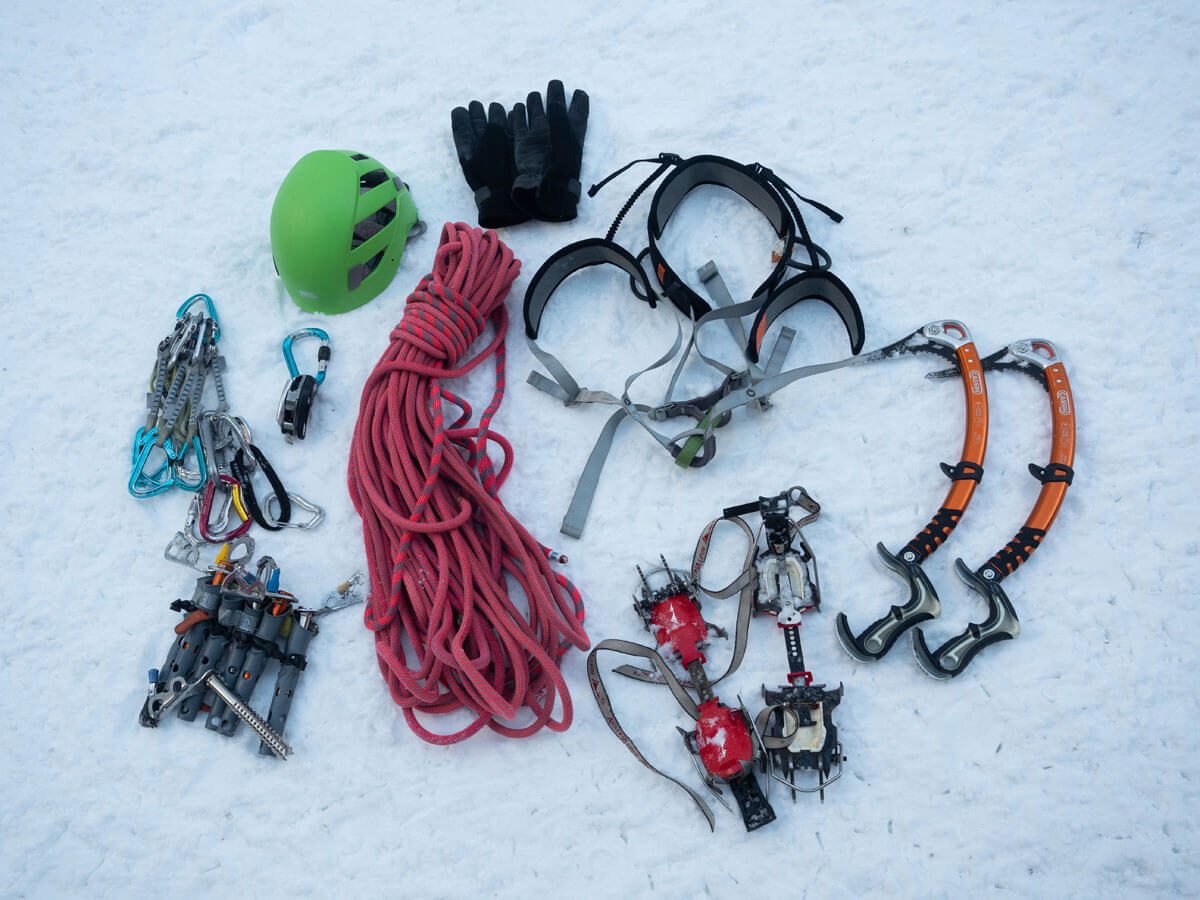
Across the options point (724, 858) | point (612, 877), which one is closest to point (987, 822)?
point (724, 858)

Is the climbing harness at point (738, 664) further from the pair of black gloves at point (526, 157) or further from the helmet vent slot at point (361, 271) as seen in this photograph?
the helmet vent slot at point (361, 271)

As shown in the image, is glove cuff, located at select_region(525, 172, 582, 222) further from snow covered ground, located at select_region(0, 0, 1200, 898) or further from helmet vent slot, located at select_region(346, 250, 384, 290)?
helmet vent slot, located at select_region(346, 250, 384, 290)

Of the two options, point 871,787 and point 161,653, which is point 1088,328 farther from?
point 161,653

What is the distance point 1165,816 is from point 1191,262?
1.70 meters

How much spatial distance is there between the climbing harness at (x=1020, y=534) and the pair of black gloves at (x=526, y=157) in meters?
1.54

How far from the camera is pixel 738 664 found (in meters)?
2.33

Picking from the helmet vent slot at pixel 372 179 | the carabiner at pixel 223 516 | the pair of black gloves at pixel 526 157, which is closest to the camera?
the carabiner at pixel 223 516

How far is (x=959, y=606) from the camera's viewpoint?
7.78 ft

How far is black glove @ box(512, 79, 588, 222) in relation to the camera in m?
2.92

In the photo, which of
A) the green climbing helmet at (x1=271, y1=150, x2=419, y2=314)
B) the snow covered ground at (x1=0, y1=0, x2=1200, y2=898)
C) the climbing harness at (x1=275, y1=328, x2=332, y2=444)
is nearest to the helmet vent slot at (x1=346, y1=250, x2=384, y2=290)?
the green climbing helmet at (x1=271, y1=150, x2=419, y2=314)

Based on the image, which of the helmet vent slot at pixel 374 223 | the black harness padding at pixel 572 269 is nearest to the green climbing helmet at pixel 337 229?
the helmet vent slot at pixel 374 223

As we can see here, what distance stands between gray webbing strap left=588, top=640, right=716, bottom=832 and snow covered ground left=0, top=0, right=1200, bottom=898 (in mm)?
54

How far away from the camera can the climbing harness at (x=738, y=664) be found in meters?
2.16

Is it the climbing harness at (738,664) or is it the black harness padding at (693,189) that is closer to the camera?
the climbing harness at (738,664)
